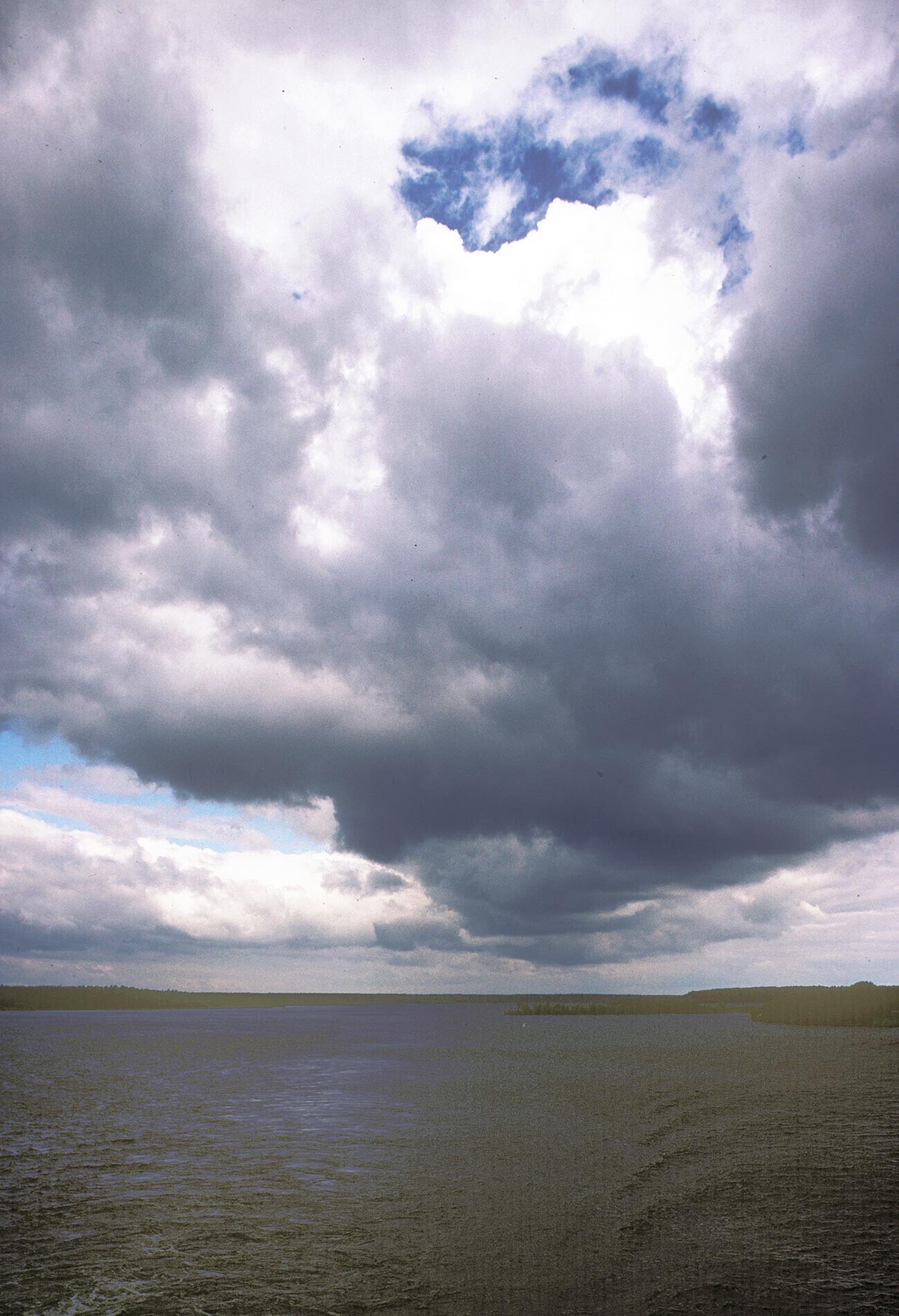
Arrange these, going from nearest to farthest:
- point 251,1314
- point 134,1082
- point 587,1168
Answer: point 251,1314 < point 587,1168 < point 134,1082

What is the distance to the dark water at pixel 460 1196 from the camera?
1638 cm

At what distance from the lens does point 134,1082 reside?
2351 inches

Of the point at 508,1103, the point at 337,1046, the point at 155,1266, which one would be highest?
the point at 155,1266

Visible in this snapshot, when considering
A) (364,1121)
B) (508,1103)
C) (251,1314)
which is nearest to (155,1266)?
(251,1314)

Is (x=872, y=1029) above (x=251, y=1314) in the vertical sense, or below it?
below

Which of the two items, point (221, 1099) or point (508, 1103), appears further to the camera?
point (221, 1099)

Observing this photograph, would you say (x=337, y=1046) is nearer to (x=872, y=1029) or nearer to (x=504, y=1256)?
(x=872, y=1029)

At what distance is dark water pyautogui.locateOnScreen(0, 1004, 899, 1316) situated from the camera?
645 inches

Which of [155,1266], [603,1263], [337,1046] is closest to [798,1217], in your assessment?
[603,1263]

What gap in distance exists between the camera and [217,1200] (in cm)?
2473

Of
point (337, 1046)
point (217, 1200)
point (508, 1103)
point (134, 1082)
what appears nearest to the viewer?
point (217, 1200)

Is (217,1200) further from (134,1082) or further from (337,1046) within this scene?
(337,1046)

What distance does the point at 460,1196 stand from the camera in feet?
80.7

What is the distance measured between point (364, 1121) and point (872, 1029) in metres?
91.2
